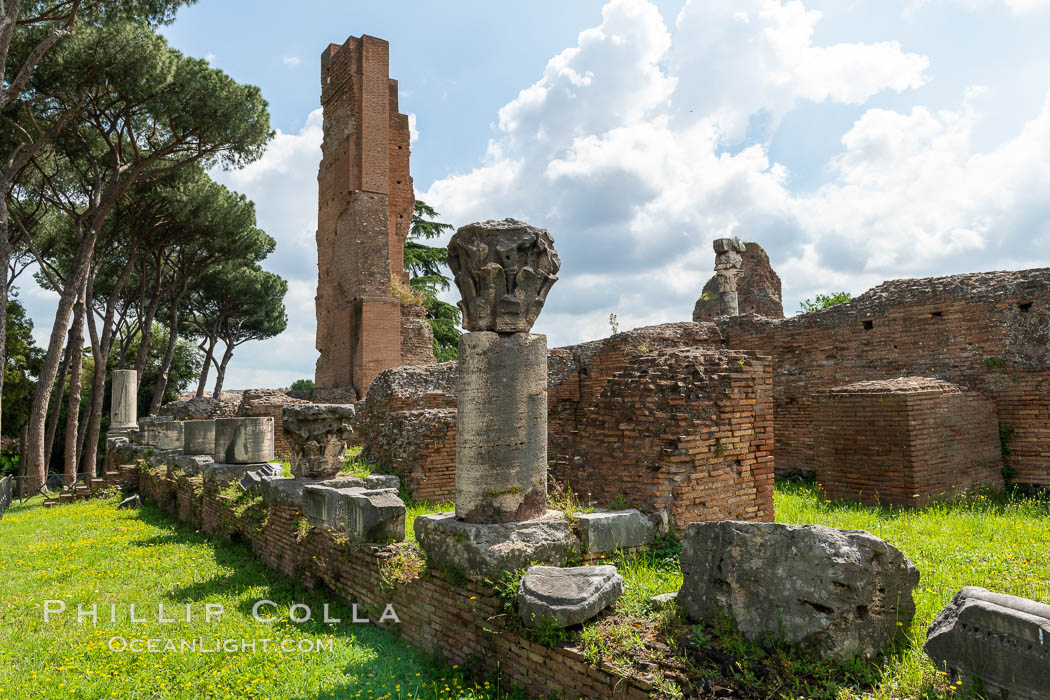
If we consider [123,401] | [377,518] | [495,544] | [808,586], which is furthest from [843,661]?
[123,401]

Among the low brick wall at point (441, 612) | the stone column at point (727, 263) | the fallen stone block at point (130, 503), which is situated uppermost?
the stone column at point (727, 263)

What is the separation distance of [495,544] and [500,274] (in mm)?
1762

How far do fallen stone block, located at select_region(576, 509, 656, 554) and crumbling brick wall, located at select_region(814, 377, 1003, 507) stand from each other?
3937mm

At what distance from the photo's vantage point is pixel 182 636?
4.84 metres

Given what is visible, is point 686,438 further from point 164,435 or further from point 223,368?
point 223,368

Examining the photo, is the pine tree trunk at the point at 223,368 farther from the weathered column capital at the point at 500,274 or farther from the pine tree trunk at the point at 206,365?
the weathered column capital at the point at 500,274

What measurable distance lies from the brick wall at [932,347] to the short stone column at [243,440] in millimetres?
7788

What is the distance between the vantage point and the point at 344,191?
730 inches

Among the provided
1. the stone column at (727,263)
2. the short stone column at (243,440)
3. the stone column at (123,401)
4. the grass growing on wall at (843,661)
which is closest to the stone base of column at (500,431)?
the grass growing on wall at (843,661)

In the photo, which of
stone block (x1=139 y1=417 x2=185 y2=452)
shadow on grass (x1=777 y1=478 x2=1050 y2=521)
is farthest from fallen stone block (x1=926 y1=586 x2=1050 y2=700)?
stone block (x1=139 y1=417 x2=185 y2=452)

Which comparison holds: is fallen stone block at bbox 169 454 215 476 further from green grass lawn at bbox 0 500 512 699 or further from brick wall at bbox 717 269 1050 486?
brick wall at bbox 717 269 1050 486

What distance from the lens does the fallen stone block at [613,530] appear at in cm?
445

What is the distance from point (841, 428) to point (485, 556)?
18.0 ft

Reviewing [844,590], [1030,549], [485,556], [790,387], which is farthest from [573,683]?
[790,387]
